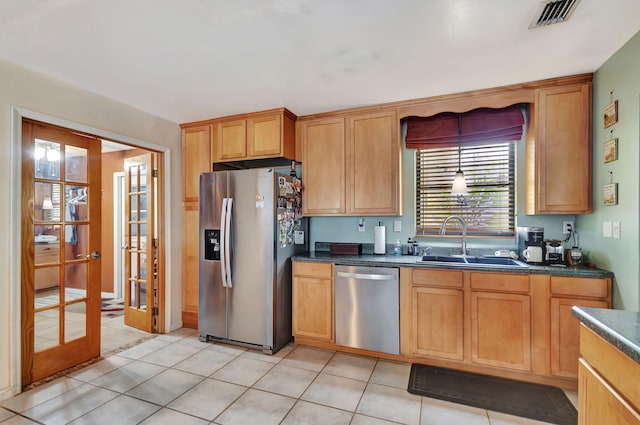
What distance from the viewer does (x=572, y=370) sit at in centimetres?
224

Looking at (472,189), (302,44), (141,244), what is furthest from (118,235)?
(472,189)

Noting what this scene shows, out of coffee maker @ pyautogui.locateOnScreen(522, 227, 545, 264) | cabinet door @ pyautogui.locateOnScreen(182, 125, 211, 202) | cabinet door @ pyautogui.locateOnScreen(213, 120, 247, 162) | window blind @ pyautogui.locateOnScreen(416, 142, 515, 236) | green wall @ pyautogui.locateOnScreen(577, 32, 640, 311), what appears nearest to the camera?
green wall @ pyautogui.locateOnScreen(577, 32, 640, 311)

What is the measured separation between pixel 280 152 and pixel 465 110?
1.85m

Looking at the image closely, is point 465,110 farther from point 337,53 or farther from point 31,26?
point 31,26

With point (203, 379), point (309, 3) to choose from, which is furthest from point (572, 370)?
point (309, 3)

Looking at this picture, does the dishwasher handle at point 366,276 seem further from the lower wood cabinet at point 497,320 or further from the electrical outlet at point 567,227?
the electrical outlet at point 567,227

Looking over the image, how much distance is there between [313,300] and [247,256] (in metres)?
0.80

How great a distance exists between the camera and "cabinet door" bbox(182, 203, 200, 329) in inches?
143

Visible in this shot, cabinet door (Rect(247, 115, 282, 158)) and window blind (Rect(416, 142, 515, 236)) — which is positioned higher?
cabinet door (Rect(247, 115, 282, 158))

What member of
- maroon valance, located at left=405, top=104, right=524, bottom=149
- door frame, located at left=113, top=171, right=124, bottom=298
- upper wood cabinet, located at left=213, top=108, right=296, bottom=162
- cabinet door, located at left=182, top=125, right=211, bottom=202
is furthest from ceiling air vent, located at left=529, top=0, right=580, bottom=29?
door frame, located at left=113, top=171, right=124, bottom=298

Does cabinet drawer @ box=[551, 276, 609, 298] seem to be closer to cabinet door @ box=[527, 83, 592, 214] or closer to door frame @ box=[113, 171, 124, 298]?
cabinet door @ box=[527, 83, 592, 214]

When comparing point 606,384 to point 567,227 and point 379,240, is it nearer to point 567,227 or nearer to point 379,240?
point 567,227

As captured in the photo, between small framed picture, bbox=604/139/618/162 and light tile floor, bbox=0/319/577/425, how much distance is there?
174 cm

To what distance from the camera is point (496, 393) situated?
2238mm
